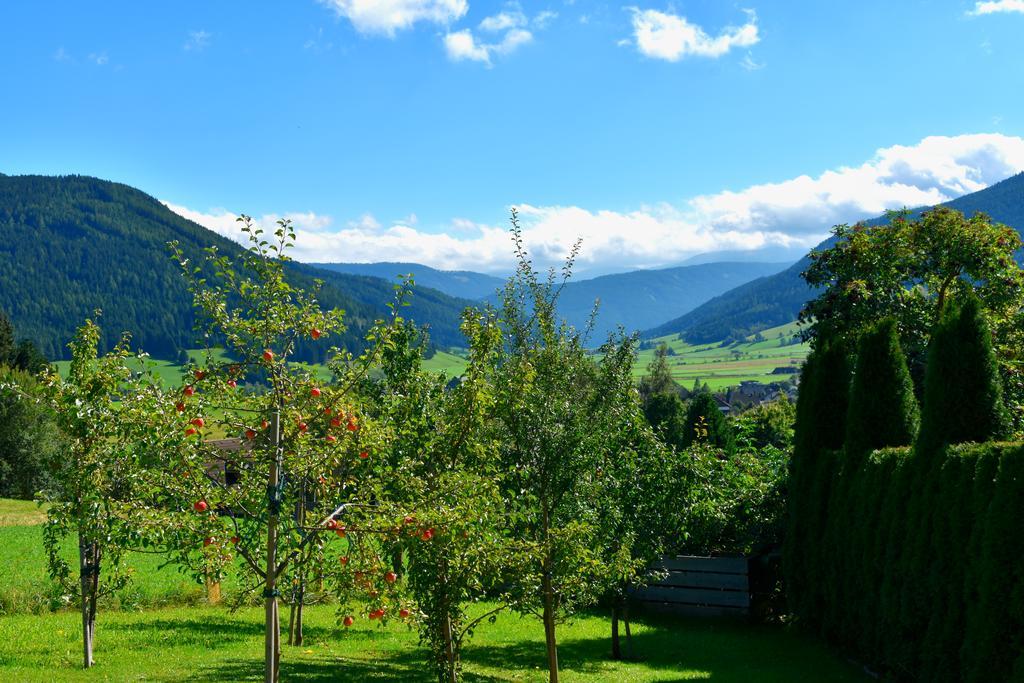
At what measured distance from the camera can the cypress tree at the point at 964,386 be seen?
1218 cm

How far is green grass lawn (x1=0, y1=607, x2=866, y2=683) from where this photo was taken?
1338 centimetres

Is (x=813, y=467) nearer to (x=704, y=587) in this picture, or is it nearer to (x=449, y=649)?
(x=704, y=587)

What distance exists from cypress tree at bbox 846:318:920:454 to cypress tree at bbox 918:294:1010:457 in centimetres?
282

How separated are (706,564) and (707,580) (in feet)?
1.51

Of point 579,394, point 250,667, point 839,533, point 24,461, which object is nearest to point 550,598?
point 579,394

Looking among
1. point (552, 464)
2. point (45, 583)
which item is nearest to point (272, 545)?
point (552, 464)

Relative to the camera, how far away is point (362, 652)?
1666 cm

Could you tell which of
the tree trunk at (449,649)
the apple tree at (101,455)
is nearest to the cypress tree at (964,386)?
the tree trunk at (449,649)

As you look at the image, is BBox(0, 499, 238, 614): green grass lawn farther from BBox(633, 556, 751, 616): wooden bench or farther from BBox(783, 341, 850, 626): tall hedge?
BBox(783, 341, 850, 626): tall hedge

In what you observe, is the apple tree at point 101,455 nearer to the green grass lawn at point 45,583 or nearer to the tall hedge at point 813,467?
the green grass lawn at point 45,583

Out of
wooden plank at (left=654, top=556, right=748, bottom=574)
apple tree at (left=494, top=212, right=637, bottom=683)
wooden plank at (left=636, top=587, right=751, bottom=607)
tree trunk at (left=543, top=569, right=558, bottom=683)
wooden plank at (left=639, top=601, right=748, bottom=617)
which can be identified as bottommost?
wooden plank at (left=639, top=601, right=748, bottom=617)

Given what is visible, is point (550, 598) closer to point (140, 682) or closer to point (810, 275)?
point (140, 682)

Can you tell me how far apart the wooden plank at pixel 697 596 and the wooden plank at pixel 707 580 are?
6.2 inches

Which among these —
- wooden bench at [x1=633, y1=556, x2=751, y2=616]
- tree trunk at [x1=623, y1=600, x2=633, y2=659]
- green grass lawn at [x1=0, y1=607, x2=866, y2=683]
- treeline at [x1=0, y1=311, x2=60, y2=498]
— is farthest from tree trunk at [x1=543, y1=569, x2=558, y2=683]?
treeline at [x1=0, y1=311, x2=60, y2=498]
